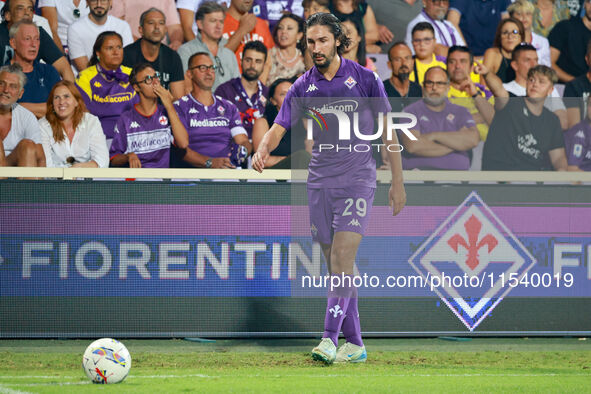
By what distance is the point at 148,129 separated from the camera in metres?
8.14

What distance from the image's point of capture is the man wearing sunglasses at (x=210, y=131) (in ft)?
27.1

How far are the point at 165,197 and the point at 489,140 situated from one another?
3.09m

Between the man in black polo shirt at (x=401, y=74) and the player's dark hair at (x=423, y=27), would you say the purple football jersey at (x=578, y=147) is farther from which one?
the player's dark hair at (x=423, y=27)

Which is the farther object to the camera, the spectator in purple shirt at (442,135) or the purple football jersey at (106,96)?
the purple football jersey at (106,96)

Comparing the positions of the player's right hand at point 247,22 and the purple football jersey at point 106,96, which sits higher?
the player's right hand at point 247,22

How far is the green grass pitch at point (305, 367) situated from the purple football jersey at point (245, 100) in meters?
2.65

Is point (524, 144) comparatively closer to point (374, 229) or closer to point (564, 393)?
point (374, 229)

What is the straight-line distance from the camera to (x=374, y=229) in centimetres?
720

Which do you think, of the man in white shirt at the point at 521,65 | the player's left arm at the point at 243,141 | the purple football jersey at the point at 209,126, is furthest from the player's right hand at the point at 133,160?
the man in white shirt at the point at 521,65

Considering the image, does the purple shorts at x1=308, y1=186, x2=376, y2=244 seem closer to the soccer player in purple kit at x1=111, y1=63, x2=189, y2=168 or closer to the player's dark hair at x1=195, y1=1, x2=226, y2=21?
the soccer player in purple kit at x1=111, y1=63, x2=189, y2=168

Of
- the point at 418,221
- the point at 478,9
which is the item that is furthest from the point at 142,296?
the point at 478,9

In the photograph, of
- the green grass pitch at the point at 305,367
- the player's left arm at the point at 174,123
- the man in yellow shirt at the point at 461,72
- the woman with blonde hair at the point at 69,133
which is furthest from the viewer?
the man in yellow shirt at the point at 461,72

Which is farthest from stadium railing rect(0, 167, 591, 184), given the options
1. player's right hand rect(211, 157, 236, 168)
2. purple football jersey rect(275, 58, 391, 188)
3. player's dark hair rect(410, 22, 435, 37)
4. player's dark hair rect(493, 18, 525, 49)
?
player's dark hair rect(493, 18, 525, 49)

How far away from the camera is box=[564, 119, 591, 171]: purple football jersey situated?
292 inches
